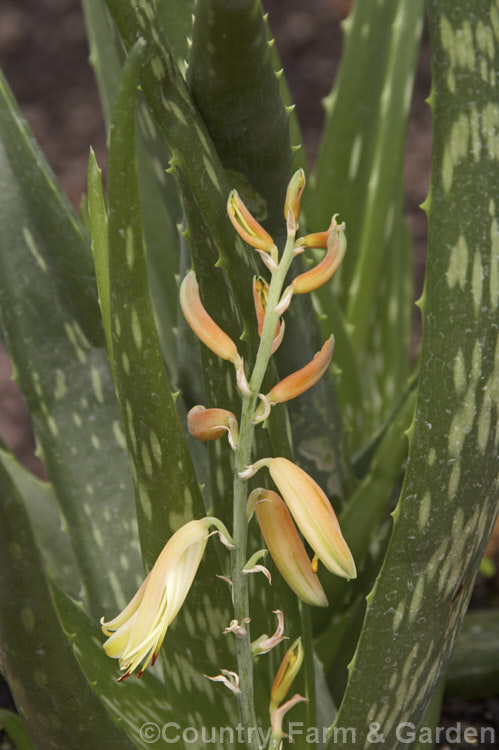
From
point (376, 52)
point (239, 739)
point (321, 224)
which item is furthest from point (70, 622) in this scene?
point (376, 52)

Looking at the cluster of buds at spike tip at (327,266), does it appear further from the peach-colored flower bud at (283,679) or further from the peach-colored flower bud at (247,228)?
the peach-colored flower bud at (283,679)

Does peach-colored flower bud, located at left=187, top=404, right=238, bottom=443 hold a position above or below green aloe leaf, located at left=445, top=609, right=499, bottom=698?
above

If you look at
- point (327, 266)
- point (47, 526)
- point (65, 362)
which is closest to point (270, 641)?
point (327, 266)

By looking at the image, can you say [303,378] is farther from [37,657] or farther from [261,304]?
[37,657]

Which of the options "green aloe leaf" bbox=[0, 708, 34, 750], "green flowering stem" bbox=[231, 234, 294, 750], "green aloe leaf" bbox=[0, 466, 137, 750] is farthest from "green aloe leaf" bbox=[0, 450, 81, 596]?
"green flowering stem" bbox=[231, 234, 294, 750]

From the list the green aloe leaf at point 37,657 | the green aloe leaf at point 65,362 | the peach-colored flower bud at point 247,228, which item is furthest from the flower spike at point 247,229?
the green aloe leaf at point 65,362

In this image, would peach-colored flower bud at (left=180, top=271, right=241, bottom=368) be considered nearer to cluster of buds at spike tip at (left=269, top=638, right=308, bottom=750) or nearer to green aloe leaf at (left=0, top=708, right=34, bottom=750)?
cluster of buds at spike tip at (left=269, top=638, right=308, bottom=750)

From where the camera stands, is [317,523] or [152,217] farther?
[152,217]

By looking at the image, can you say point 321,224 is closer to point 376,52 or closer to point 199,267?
point 376,52
